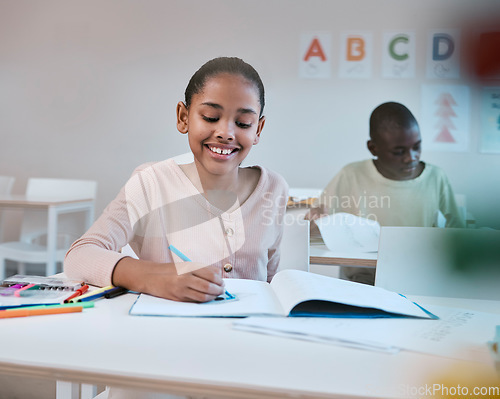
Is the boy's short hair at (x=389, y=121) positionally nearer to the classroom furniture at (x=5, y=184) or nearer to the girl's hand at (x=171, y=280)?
the girl's hand at (x=171, y=280)

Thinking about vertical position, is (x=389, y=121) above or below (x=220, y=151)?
above

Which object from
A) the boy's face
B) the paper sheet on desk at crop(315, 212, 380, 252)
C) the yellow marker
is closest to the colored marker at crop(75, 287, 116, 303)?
the yellow marker

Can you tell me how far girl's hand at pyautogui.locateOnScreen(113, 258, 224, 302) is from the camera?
2.16 ft

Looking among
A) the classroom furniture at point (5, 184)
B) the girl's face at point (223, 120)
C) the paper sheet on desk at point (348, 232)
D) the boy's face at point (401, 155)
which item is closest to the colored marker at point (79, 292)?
the girl's face at point (223, 120)

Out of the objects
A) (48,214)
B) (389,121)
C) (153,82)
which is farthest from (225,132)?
(153,82)

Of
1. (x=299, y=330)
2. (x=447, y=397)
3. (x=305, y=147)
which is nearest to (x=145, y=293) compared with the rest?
(x=299, y=330)

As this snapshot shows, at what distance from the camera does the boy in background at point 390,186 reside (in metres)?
1.65

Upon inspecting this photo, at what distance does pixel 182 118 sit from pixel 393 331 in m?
0.65

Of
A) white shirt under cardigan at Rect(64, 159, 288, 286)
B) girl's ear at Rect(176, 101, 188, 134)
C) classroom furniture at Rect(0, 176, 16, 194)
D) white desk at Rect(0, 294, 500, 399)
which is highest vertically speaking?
girl's ear at Rect(176, 101, 188, 134)

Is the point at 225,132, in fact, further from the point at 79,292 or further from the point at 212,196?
the point at 79,292

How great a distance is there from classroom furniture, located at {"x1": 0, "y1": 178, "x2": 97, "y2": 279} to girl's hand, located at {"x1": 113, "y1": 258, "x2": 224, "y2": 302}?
207 cm

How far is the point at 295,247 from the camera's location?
1493mm

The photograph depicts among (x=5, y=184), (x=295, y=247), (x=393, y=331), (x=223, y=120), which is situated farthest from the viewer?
(x=5, y=184)

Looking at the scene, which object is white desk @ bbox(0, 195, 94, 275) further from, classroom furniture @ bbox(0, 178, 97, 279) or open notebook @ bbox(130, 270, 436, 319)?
open notebook @ bbox(130, 270, 436, 319)
